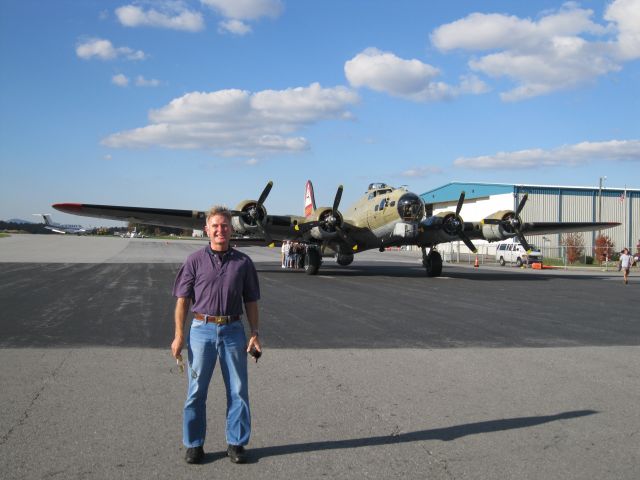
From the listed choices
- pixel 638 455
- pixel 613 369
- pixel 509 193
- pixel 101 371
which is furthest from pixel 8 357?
pixel 509 193

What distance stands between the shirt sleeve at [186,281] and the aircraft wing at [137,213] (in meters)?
21.2

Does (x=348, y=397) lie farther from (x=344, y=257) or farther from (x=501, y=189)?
(x=501, y=189)

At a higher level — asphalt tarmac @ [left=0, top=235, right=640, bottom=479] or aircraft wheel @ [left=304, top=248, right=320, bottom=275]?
aircraft wheel @ [left=304, top=248, right=320, bottom=275]

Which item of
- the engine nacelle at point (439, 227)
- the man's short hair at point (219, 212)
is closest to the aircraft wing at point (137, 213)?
the engine nacelle at point (439, 227)

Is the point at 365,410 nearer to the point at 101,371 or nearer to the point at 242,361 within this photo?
the point at 242,361

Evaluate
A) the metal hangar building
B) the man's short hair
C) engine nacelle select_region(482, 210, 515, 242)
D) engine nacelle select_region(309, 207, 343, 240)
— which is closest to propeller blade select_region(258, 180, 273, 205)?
engine nacelle select_region(309, 207, 343, 240)

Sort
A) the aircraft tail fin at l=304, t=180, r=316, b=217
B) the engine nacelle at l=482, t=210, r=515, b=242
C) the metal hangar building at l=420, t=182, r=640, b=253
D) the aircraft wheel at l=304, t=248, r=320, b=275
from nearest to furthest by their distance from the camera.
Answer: the engine nacelle at l=482, t=210, r=515, b=242 < the aircraft wheel at l=304, t=248, r=320, b=275 < the aircraft tail fin at l=304, t=180, r=316, b=217 < the metal hangar building at l=420, t=182, r=640, b=253

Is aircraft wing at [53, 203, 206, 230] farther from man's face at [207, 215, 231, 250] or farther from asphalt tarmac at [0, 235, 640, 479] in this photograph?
man's face at [207, 215, 231, 250]

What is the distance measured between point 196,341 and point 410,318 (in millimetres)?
8521

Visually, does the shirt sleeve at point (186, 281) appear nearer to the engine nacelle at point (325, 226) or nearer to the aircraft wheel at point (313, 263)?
the engine nacelle at point (325, 226)

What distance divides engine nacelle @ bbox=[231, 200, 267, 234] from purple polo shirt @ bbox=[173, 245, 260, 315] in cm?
2001

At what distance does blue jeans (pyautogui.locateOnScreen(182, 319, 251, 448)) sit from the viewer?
4.45 meters

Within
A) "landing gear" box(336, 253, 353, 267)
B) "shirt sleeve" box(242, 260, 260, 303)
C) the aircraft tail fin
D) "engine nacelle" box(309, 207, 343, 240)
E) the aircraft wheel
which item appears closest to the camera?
"shirt sleeve" box(242, 260, 260, 303)

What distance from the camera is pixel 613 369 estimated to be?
7.70 meters
